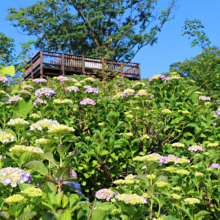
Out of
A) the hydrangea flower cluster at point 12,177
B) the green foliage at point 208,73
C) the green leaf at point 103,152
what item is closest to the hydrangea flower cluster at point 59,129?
the hydrangea flower cluster at point 12,177

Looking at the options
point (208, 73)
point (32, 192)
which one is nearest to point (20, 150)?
point (32, 192)

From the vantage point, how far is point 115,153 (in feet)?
8.94

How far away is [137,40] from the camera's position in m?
24.5

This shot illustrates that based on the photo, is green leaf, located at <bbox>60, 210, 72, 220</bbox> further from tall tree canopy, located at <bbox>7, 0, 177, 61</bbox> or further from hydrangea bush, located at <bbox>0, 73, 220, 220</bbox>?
tall tree canopy, located at <bbox>7, 0, 177, 61</bbox>

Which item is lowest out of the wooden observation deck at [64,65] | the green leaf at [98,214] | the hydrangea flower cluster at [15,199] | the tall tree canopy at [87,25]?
the green leaf at [98,214]

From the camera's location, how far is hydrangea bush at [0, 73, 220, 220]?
1.42m

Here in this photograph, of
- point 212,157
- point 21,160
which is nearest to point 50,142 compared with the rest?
point 21,160

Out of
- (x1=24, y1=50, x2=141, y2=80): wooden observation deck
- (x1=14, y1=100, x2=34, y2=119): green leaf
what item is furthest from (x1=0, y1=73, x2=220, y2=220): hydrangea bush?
(x1=24, y1=50, x2=141, y2=80): wooden observation deck

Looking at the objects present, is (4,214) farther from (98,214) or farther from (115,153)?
(115,153)

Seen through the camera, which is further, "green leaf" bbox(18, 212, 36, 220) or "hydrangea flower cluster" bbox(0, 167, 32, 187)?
"hydrangea flower cluster" bbox(0, 167, 32, 187)

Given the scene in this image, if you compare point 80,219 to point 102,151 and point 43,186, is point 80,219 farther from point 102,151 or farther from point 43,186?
point 102,151

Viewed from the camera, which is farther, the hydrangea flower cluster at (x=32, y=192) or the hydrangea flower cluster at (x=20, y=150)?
the hydrangea flower cluster at (x=20, y=150)

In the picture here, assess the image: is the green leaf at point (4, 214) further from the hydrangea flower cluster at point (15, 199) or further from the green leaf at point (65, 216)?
the green leaf at point (65, 216)

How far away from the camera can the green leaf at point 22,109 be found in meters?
2.60
